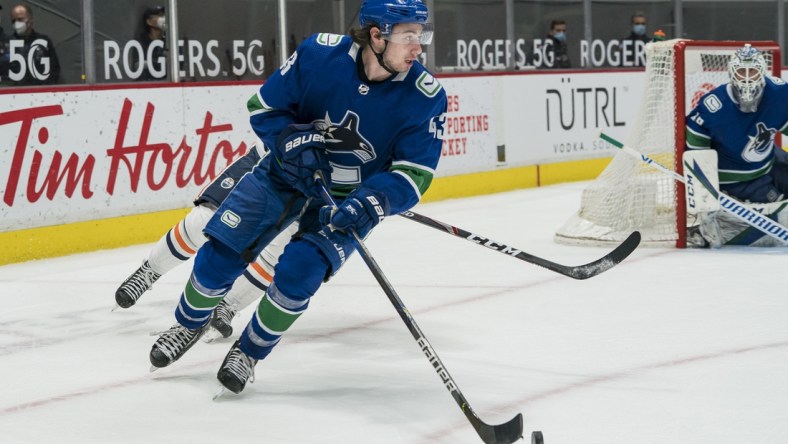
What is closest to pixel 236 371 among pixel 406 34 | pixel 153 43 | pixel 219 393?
pixel 219 393

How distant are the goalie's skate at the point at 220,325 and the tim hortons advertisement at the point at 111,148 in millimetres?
2053

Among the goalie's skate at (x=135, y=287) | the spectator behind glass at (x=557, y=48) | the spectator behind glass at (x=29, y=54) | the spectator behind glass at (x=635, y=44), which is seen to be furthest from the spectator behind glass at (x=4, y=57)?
the spectator behind glass at (x=635, y=44)

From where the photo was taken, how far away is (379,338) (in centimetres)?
348

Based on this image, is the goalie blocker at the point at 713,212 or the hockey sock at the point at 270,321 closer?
the hockey sock at the point at 270,321

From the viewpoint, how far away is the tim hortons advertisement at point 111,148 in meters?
5.19

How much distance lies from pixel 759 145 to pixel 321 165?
116 inches

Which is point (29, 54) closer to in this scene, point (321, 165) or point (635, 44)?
point (321, 165)

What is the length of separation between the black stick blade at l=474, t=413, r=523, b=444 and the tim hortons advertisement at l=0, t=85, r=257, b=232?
135 inches

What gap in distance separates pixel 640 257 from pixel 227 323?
212cm

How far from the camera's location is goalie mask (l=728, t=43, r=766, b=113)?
4.99m

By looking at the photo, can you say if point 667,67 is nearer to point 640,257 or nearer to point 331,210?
point 640,257

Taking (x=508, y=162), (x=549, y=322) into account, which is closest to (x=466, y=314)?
(x=549, y=322)

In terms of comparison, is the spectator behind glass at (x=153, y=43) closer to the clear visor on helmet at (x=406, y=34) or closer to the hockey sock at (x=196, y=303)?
the hockey sock at (x=196, y=303)

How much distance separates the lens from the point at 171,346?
2.97 metres
